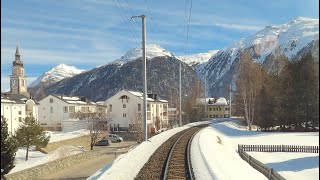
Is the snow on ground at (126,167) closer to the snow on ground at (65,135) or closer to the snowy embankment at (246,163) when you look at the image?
the snowy embankment at (246,163)

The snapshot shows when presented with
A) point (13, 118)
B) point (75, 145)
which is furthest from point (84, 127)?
point (75, 145)

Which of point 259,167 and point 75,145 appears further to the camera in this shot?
point 75,145

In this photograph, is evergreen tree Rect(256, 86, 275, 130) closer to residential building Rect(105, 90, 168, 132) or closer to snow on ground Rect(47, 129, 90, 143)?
snow on ground Rect(47, 129, 90, 143)

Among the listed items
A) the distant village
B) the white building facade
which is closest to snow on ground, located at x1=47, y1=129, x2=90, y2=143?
the white building facade

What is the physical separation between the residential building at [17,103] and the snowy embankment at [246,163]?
81.8 ft

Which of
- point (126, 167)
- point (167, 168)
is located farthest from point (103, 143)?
point (167, 168)

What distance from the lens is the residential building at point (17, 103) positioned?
59781mm

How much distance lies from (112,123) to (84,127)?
229 inches

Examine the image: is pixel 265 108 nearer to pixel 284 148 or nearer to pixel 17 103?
pixel 284 148

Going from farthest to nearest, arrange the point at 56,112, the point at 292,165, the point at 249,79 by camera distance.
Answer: the point at 56,112 < the point at 249,79 < the point at 292,165

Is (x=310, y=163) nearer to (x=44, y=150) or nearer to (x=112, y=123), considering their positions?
(x=44, y=150)

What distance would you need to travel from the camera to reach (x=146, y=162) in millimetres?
20266

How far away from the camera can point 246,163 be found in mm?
25094

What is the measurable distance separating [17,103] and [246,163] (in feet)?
168
